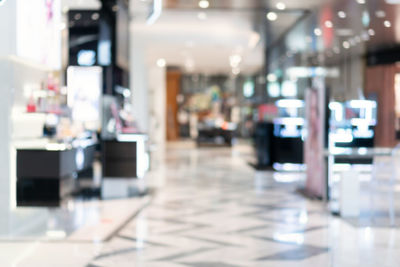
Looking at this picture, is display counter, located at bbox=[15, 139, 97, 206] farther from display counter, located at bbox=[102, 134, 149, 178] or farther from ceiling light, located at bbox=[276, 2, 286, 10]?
ceiling light, located at bbox=[276, 2, 286, 10]

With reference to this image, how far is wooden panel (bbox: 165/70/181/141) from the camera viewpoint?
30.2 meters

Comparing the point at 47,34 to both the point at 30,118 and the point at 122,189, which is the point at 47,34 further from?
the point at 122,189

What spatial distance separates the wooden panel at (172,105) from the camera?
99.1 feet

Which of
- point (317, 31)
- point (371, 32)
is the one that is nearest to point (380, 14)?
point (317, 31)

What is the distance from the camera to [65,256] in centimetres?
496

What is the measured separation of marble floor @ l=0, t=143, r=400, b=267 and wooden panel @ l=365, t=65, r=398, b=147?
1181 centimetres

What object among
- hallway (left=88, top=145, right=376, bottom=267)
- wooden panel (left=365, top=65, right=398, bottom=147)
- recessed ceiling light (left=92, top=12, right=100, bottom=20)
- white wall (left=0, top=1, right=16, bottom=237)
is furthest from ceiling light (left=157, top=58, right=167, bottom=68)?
white wall (left=0, top=1, right=16, bottom=237)

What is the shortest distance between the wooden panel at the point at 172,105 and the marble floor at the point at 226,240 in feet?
69.8

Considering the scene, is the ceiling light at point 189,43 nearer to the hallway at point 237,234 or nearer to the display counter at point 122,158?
the hallway at point 237,234

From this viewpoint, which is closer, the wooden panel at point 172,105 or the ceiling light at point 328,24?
the ceiling light at point 328,24

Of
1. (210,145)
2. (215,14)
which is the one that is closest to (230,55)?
(210,145)

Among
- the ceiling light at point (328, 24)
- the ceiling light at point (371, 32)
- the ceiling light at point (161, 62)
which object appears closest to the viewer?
the ceiling light at point (328, 24)

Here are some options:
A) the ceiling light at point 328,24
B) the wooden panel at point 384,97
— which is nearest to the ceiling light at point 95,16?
the ceiling light at point 328,24

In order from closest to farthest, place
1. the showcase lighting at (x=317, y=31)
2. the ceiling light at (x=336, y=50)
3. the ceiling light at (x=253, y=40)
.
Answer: the showcase lighting at (x=317, y=31), the ceiling light at (x=253, y=40), the ceiling light at (x=336, y=50)
